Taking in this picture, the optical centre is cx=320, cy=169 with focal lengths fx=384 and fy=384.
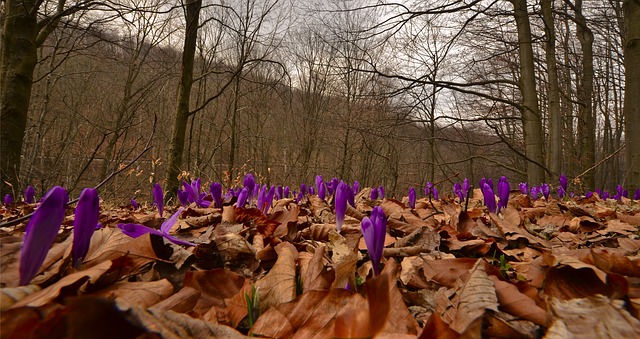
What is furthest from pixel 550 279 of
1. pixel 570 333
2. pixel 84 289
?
pixel 84 289

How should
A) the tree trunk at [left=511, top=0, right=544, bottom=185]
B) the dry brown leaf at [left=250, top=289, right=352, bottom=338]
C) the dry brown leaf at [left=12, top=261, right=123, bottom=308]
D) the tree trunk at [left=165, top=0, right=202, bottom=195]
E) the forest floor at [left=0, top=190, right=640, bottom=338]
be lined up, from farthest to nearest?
the tree trunk at [left=511, top=0, right=544, bottom=185] → the tree trunk at [left=165, top=0, right=202, bottom=195] → the dry brown leaf at [left=250, top=289, right=352, bottom=338] → the dry brown leaf at [left=12, top=261, right=123, bottom=308] → the forest floor at [left=0, top=190, right=640, bottom=338]

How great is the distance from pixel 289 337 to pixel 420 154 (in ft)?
66.9

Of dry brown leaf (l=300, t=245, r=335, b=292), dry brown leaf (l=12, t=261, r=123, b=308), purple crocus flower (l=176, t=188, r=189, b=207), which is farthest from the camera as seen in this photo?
purple crocus flower (l=176, t=188, r=189, b=207)

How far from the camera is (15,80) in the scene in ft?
18.7

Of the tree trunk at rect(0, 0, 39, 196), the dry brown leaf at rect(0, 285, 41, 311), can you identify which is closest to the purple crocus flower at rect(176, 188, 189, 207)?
the dry brown leaf at rect(0, 285, 41, 311)

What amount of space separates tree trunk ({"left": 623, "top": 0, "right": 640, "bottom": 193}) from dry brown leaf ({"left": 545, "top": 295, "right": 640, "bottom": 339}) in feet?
23.1

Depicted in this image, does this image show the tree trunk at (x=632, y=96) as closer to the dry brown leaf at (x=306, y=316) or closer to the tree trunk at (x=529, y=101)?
the tree trunk at (x=529, y=101)

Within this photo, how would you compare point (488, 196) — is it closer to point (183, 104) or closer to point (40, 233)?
point (40, 233)

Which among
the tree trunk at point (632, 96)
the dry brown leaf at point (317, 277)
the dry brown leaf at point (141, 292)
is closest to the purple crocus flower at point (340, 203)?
the dry brown leaf at point (317, 277)

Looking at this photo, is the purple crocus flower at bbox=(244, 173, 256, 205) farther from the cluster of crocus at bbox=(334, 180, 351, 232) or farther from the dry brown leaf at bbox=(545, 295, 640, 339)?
the dry brown leaf at bbox=(545, 295, 640, 339)

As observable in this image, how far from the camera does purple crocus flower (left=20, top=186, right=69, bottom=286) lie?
2.40ft

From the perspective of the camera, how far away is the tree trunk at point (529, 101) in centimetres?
786

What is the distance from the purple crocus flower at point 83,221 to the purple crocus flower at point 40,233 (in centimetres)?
6

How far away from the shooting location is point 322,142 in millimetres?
16203
